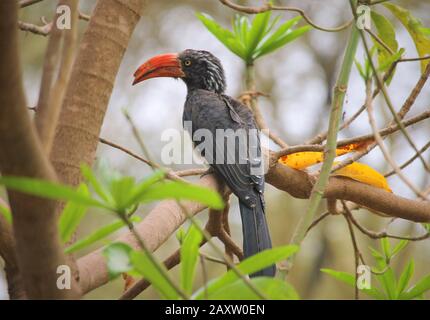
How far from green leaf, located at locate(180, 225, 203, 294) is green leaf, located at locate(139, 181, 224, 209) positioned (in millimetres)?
276

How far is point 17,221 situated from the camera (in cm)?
105

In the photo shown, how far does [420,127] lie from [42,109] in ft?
18.9

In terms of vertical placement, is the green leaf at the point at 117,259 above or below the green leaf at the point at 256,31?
below

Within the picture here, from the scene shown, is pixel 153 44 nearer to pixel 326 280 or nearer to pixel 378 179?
pixel 326 280

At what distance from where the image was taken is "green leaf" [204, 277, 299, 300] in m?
1.13

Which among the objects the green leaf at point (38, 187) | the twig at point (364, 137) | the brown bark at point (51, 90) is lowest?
the green leaf at point (38, 187)

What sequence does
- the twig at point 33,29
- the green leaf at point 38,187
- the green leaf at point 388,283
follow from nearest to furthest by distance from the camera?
1. the green leaf at point 38,187
2. the green leaf at point 388,283
3. the twig at point 33,29

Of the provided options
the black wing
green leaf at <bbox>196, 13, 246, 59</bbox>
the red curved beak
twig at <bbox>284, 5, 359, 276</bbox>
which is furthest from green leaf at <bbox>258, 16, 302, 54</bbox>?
the red curved beak

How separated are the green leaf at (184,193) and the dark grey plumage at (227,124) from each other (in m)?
1.11

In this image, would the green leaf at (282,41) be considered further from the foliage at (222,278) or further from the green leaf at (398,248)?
the foliage at (222,278)

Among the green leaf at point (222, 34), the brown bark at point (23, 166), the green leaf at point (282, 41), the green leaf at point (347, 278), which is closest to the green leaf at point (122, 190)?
the brown bark at point (23, 166)

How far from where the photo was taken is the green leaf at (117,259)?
1062mm

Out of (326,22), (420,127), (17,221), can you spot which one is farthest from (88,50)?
(326,22)

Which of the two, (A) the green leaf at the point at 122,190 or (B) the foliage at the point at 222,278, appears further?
(B) the foliage at the point at 222,278
